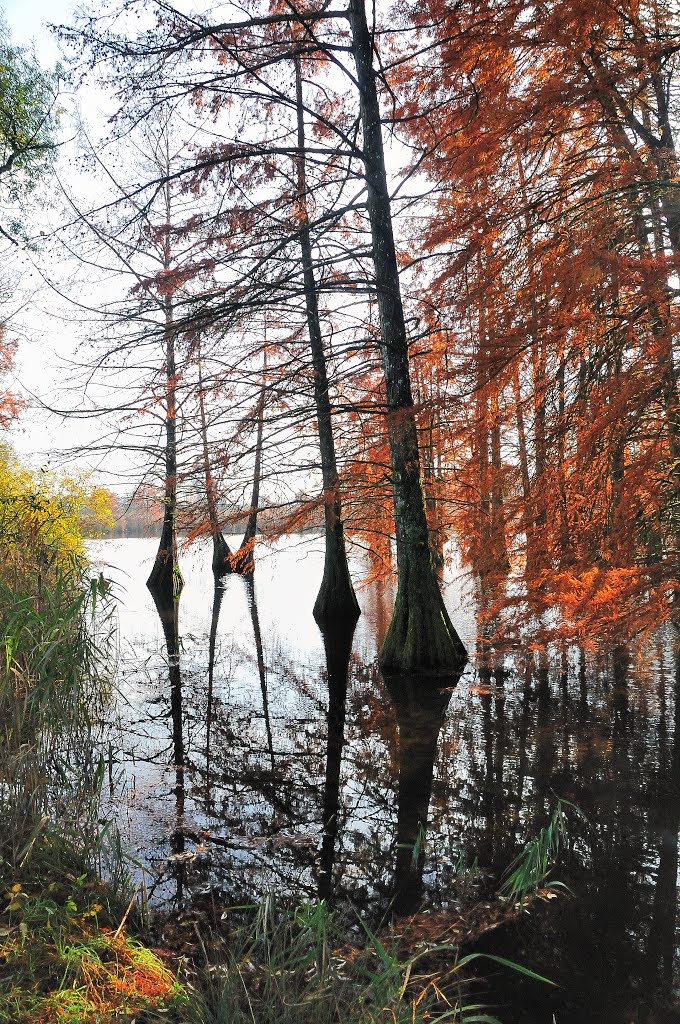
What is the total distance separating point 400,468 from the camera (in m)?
8.15

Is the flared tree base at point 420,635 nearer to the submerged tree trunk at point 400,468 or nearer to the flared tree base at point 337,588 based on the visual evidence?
the submerged tree trunk at point 400,468

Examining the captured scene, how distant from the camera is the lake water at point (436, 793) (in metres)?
2.98

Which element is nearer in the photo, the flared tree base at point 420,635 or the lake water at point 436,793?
the lake water at point 436,793

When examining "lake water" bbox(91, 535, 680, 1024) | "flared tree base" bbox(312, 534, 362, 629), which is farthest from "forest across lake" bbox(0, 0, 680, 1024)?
"flared tree base" bbox(312, 534, 362, 629)

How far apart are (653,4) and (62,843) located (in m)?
6.55

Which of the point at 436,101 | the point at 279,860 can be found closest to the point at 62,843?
the point at 279,860

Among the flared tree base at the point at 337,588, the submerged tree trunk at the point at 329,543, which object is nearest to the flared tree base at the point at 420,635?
the submerged tree trunk at the point at 329,543

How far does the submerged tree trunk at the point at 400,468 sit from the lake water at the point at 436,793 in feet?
1.30

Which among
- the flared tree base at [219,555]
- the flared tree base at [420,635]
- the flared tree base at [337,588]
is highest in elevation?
the flared tree base at [219,555]

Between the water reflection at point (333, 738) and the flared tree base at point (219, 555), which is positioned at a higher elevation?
the flared tree base at point (219, 555)

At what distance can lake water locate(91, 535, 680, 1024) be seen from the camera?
298 centimetres

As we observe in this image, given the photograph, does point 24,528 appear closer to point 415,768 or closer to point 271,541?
point 271,541

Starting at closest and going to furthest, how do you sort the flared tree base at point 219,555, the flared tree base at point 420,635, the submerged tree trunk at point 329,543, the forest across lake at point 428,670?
the forest across lake at point 428,670
the flared tree base at point 420,635
the submerged tree trunk at point 329,543
the flared tree base at point 219,555

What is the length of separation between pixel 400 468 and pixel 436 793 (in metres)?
4.29
